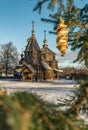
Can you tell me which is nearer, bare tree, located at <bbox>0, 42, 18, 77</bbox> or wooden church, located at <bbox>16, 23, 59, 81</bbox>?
wooden church, located at <bbox>16, 23, 59, 81</bbox>

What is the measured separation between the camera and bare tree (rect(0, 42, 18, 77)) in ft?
284

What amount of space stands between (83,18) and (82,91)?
286cm

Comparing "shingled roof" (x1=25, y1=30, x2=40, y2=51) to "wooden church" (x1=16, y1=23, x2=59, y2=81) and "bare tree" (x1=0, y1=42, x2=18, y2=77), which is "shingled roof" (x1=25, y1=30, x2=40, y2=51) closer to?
"wooden church" (x1=16, y1=23, x2=59, y2=81)

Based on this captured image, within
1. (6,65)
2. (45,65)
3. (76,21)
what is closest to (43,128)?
(76,21)

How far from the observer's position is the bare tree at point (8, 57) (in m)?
86.6

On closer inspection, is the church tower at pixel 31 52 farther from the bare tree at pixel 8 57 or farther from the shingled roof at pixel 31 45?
the bare tree at pixel 8 57

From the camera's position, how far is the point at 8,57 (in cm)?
8662

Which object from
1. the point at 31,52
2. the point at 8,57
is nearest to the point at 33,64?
the point at 31,52

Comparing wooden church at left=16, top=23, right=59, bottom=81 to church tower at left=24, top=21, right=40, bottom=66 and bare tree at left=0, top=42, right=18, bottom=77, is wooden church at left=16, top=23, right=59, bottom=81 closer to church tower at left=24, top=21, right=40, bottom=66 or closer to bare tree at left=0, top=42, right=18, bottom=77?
church tower at left=24, top=21, right=40, bottom=66

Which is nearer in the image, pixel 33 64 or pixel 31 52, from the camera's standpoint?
pixel 31 52

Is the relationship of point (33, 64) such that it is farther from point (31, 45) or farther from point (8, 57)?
point (8, 57)

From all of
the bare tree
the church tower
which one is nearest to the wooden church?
the church tower

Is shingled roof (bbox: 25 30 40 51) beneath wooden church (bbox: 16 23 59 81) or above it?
above

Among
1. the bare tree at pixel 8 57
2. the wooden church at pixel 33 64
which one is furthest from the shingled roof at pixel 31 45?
the bare tree at pixel 8 57
